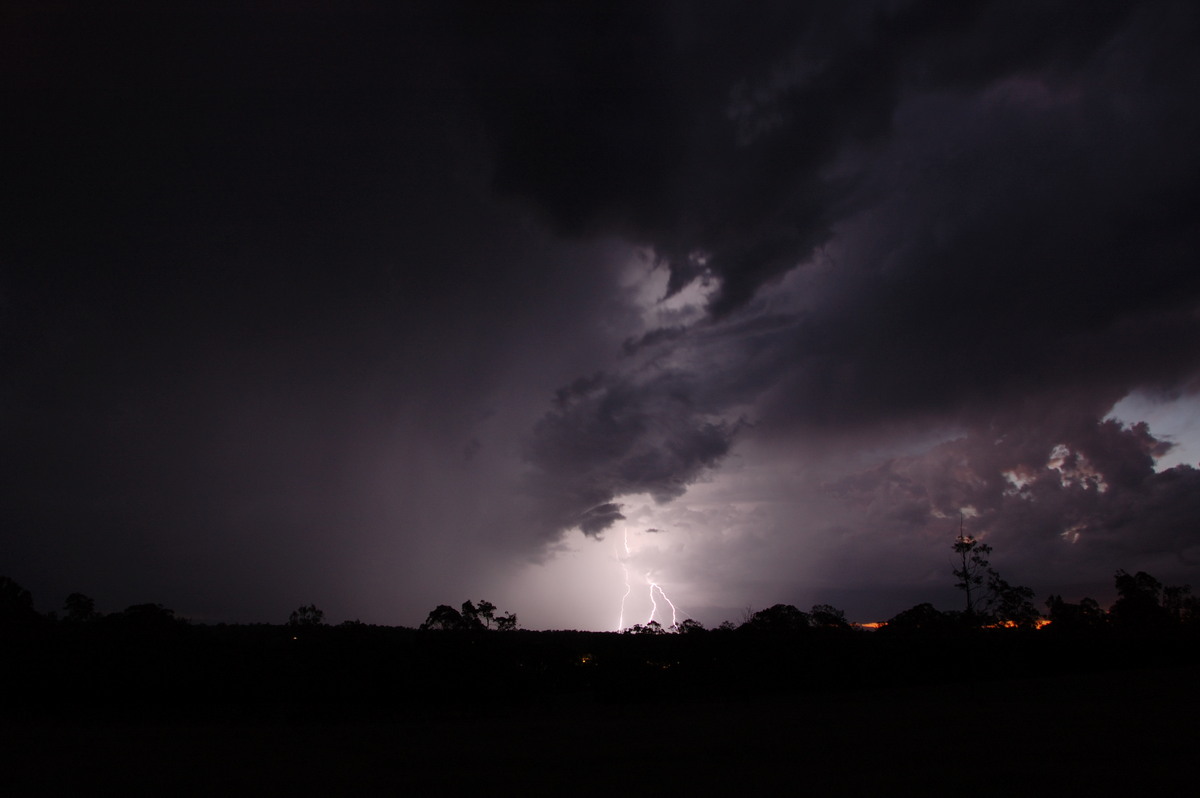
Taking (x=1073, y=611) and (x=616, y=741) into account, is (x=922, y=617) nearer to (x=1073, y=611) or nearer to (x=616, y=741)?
(x=1073, y=611)

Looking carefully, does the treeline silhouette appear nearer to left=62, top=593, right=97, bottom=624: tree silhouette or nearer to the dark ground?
the dark ground

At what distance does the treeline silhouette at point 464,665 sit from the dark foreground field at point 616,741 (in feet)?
0.54

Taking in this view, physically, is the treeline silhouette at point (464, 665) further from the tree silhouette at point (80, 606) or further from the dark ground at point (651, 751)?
the tree silhouette at point (80, 606)

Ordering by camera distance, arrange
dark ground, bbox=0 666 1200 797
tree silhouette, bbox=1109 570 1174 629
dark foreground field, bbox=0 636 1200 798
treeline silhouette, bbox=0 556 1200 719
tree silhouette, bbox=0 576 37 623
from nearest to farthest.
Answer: dark ground, bbox=0 666 1200 797
dark foreground field, bbox=0 636 1200 798
treeline silhouette, bbox=0 556 1200 719
tree silhouette, bbox=0 576 37 623
tree silhouette, bbox=1109 570 1174 629

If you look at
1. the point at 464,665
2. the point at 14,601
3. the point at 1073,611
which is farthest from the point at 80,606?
the point at 1073,611

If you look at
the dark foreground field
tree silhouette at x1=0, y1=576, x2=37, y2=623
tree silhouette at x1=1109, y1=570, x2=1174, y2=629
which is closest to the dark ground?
the dark foreground field

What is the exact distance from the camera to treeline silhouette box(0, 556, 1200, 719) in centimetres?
2588

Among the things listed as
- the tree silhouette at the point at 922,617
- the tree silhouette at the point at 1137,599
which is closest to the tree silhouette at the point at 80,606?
the tree silhouette at the point at 922,617

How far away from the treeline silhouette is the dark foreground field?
17cm

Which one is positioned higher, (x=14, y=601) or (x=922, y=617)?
(x=14, y=601)

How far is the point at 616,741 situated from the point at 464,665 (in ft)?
42.1

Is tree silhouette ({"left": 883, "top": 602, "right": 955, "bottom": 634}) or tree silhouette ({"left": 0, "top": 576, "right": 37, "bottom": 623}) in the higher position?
tree silhouette ({"left": 0, "top": 576, "right": 37, "bottom": 623})

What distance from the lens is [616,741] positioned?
698 inches

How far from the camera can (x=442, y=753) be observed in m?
16.3
